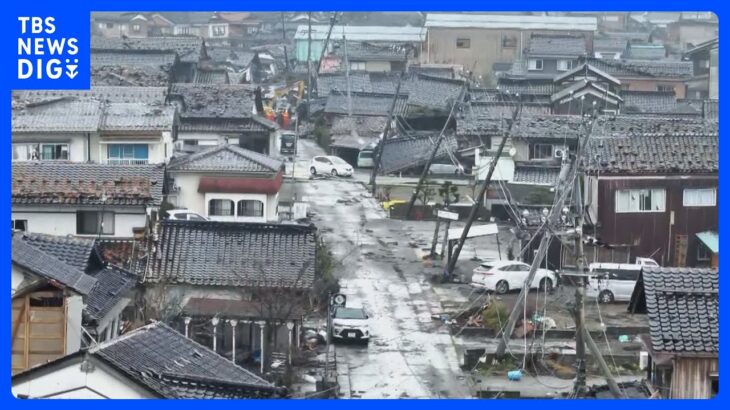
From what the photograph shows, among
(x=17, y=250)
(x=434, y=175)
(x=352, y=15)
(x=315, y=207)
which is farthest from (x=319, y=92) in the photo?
(x=17, y=250)

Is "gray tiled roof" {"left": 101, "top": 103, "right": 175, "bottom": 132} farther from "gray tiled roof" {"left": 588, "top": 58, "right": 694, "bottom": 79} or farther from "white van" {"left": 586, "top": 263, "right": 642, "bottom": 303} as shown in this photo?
"gray tiled roof" {"left": 588, "top": 58, "right": 694, "bottom": 79}

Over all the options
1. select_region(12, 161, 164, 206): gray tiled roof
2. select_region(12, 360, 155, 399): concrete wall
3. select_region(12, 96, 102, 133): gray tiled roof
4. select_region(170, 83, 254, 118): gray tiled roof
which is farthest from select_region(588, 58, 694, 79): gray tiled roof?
select_region(12, 360, 155, 399): concrete wall

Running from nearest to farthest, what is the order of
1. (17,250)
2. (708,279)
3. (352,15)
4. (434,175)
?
(708,279) < (17,250) < (434,175) < (352,15)

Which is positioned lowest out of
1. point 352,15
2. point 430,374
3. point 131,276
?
point 430,374

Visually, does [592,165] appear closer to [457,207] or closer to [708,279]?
[457,207]

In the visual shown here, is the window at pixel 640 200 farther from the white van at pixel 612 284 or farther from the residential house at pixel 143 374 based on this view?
the residential house at pixel 143 374

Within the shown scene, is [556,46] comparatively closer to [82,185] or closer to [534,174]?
[534,174]
